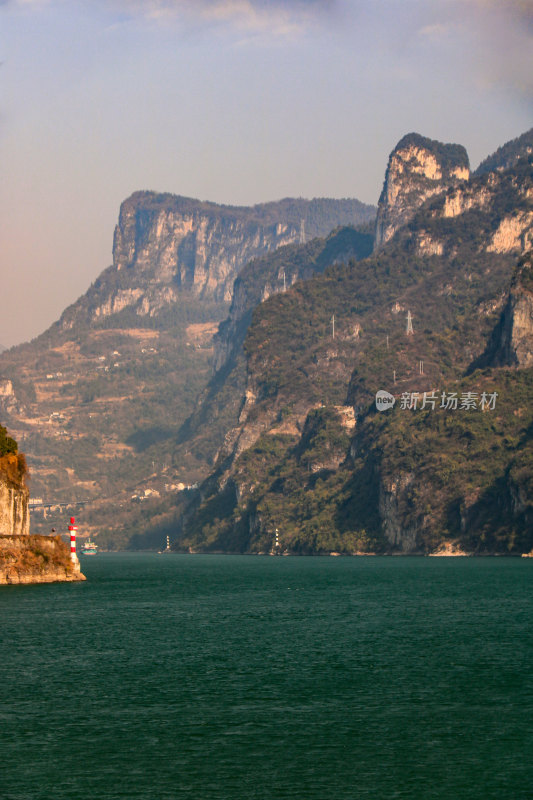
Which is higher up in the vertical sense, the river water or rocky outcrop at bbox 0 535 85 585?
rocky outcrop at bbox 0 535 85 585

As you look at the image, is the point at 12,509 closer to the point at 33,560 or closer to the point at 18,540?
the point at 18,540

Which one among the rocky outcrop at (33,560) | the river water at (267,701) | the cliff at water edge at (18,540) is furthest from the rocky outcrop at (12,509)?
the river water at (267,701)

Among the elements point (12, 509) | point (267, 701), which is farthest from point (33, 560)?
point (267, 701)

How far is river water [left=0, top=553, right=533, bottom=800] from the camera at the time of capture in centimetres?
4944

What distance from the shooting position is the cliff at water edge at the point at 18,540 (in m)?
144

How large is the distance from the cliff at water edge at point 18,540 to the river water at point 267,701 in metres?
21.2

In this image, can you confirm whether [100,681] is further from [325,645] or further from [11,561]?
[11,561]

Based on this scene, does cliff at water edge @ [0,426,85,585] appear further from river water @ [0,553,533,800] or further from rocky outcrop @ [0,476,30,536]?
river water @ [0,553,533,800]

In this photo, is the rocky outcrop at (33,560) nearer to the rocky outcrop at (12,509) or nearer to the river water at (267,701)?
the rocky outcrop at (12,509)

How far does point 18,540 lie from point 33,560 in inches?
196

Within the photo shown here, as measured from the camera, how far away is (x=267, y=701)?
217ft

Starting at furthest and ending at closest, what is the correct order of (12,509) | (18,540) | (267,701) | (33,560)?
(33,560)
(12,509)
(18,540)
(267,701)

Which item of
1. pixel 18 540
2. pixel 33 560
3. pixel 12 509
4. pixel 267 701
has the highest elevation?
pixel 12 509

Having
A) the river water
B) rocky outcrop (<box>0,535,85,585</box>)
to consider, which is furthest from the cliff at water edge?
the river water
